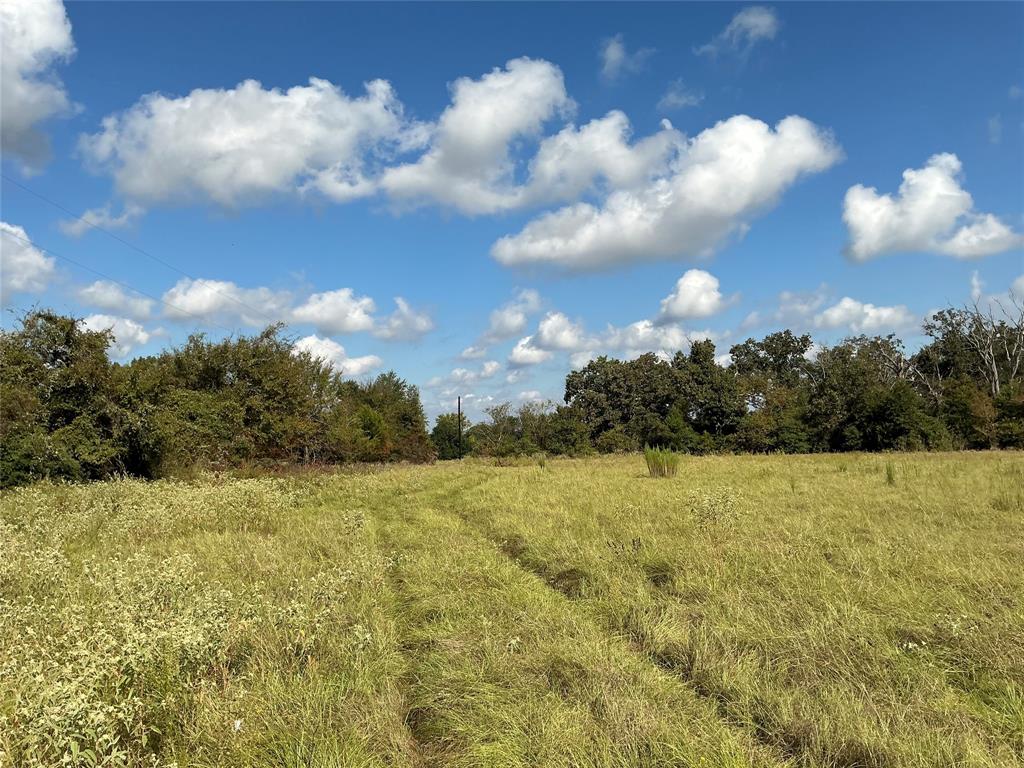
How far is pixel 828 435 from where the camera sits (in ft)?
120

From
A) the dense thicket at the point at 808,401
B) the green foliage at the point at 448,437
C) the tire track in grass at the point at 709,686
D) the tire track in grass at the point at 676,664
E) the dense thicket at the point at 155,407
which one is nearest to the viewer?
the tire track in grass at the point at 709,686

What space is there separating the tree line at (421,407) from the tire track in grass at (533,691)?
1655cm

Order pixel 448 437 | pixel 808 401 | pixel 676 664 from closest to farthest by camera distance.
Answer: pixel 676 664 < pixel 808 401 < pixel 448 437

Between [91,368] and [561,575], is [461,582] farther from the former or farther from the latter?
[91,368]

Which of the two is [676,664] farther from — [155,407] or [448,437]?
[448,437]

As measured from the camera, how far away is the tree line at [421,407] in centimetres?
1725

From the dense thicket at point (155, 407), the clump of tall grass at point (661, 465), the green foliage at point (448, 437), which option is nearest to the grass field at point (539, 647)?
the clump of tall grass at point (661, 465)

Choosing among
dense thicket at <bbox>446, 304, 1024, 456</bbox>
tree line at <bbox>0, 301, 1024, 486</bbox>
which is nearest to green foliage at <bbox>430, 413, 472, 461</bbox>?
tree line at <bbox>0, 301, 1024, 486</bbox>

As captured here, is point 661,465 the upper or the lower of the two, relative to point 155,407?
lower

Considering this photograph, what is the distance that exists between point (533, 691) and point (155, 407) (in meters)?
19.4

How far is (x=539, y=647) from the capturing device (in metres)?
4.30

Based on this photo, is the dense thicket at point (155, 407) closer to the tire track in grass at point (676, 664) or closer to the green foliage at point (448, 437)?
the tire track in grass at point (676, 664)

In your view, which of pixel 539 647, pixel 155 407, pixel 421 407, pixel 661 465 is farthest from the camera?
pixel 421 407

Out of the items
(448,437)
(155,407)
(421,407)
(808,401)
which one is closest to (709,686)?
(155,407)
